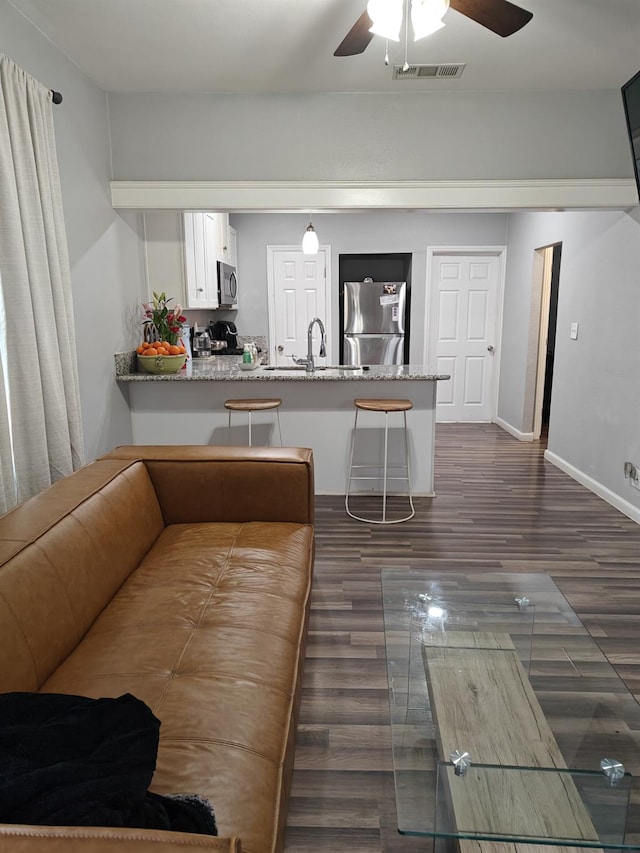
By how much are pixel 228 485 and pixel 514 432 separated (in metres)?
4.45

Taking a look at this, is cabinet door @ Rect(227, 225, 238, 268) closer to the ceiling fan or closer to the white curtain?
the white curtain

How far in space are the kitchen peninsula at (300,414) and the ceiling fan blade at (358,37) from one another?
6.69ft

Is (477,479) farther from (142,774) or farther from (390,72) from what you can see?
(142,774)

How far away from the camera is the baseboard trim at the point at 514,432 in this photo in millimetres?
5918

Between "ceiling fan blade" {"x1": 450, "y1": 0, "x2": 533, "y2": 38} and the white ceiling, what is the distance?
564 millimetres

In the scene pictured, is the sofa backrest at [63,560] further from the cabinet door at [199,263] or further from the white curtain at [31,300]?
the cabinet door at [199,263]

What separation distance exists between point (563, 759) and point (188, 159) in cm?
381

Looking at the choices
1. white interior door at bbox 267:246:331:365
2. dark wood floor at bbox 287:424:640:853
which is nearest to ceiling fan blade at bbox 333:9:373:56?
dark wood floor at bbox 287:424:640:853

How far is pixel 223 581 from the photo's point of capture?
1910 millimetres

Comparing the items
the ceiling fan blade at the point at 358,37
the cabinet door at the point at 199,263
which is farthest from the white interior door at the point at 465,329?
the ceiling fan blade at the point at 358,37

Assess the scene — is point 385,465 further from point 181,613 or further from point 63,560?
point 63,560

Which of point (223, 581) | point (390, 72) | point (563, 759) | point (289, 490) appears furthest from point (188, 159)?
point (563, 759)

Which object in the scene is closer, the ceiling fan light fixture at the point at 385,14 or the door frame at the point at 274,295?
the ceiling fan light fixture at the point at 385,14

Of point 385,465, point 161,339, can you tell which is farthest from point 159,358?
point 385,465
